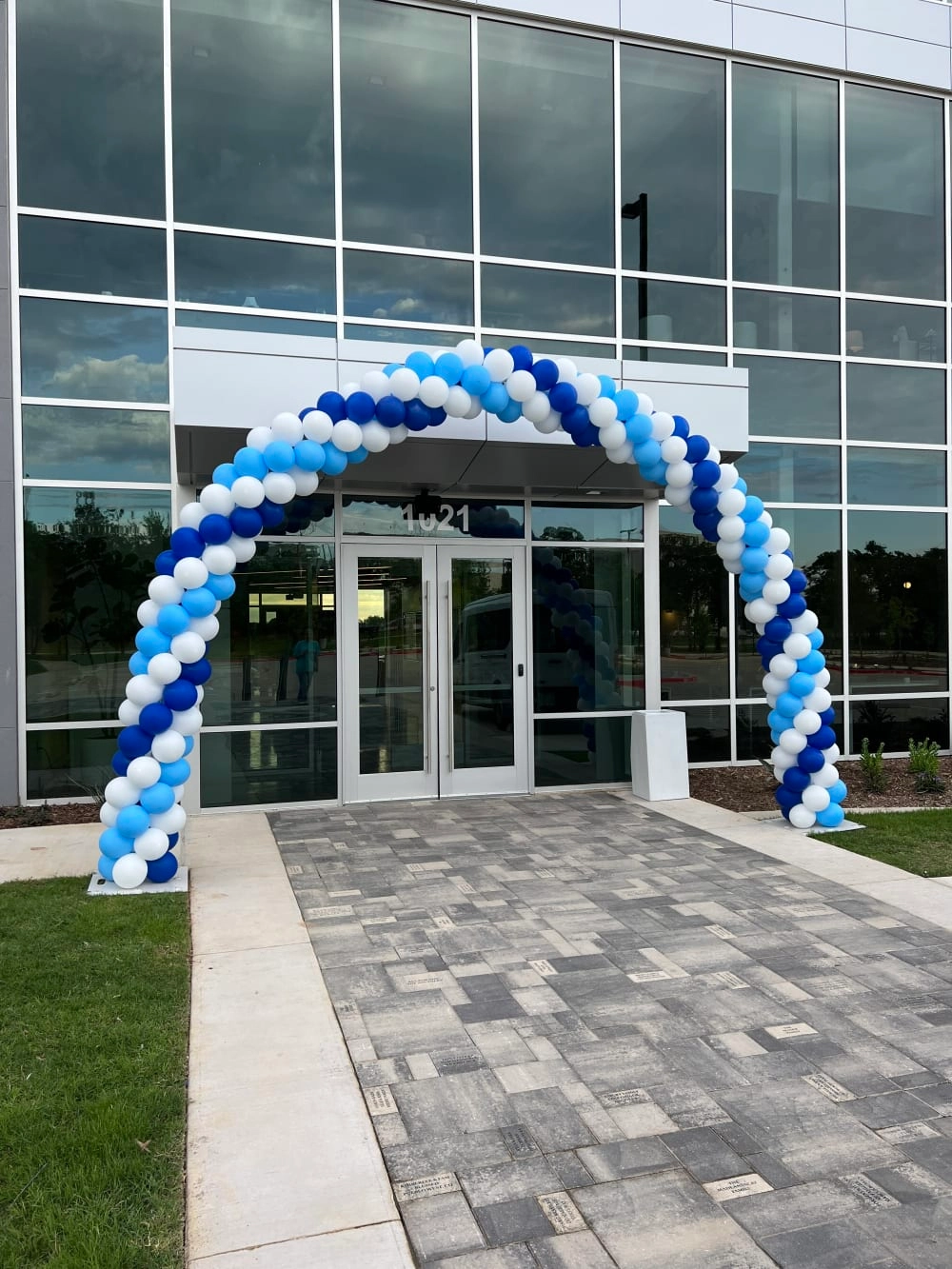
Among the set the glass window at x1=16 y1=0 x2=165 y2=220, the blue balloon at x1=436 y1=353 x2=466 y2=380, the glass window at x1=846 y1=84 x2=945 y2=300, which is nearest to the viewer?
the blue balloon at x1=436 y1=353 x2=466 y2=380

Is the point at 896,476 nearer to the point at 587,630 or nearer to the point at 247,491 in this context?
the point at 587,630

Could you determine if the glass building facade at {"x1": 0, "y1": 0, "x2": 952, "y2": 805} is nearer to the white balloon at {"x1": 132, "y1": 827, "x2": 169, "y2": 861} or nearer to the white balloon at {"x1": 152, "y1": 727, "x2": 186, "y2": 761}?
the white balloon at {"x1": 152, "y1": 727, "x2": 186, "y2": 761}

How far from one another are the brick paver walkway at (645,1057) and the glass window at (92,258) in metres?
5.82

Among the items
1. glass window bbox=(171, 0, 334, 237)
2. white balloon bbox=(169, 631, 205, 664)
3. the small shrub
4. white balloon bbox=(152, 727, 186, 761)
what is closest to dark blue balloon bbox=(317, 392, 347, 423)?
white balloon bbox=(169, 631, 205, 664)

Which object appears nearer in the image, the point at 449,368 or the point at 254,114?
the point at 449,368

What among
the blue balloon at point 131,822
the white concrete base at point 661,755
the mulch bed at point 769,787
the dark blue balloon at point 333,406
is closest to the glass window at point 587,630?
the white concrete base at point 661,755

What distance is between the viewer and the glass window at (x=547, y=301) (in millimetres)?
10211

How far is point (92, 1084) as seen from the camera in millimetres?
3773

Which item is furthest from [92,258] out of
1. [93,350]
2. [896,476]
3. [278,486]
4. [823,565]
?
[896,476]

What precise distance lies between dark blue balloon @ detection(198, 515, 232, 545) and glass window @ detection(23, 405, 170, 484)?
2.91 metres

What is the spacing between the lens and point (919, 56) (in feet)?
39.5

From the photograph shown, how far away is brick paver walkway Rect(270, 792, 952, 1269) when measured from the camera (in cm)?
295

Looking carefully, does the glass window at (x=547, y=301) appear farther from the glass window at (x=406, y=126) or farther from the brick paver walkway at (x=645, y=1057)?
the brick paver walkway at (x=645, y=1057)

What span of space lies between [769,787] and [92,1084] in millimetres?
7777
